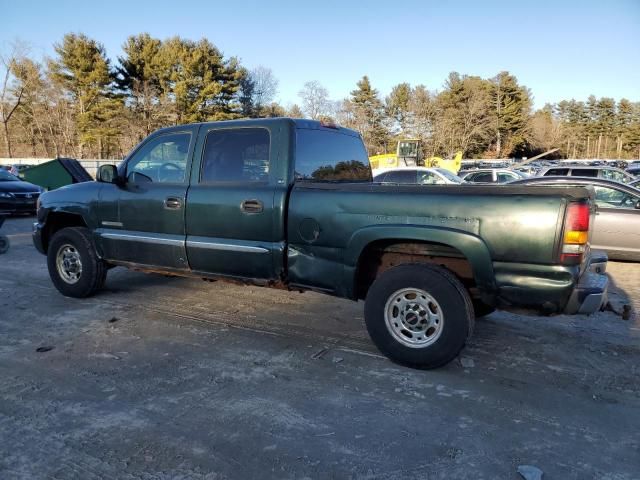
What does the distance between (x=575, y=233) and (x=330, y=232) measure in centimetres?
181

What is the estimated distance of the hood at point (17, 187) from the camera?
1418 cm

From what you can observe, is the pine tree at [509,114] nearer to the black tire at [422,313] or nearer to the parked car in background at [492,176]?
the parked car in background at [492,176]

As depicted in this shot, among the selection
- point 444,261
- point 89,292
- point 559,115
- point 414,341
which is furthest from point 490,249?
point 559,115

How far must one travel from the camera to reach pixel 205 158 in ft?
15.2

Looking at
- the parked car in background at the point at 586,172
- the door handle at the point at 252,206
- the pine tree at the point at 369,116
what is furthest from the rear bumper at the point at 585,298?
the pine tree at the point at 369,116

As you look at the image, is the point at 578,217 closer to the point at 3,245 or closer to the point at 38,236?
the point at 38,236

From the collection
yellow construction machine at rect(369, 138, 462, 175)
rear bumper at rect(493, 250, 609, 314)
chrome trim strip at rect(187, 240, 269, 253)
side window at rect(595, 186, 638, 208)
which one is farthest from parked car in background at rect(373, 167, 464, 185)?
rear bumper at rect(493, 250, 609, 314)

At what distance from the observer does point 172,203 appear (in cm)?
470

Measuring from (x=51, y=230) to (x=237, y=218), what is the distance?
10.3ft

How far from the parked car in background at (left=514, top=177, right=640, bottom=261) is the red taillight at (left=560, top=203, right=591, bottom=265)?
5188 millimetres

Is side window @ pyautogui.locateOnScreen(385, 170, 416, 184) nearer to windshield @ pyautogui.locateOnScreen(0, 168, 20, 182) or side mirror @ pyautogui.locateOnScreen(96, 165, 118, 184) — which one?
side mirror @ pyautogui.locateOnScreen(96, 165, 118, 184)

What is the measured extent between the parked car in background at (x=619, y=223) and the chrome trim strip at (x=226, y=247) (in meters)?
5.67

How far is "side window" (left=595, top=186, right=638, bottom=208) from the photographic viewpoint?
8070 millimetres

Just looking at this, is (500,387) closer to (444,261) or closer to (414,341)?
(414,341)
